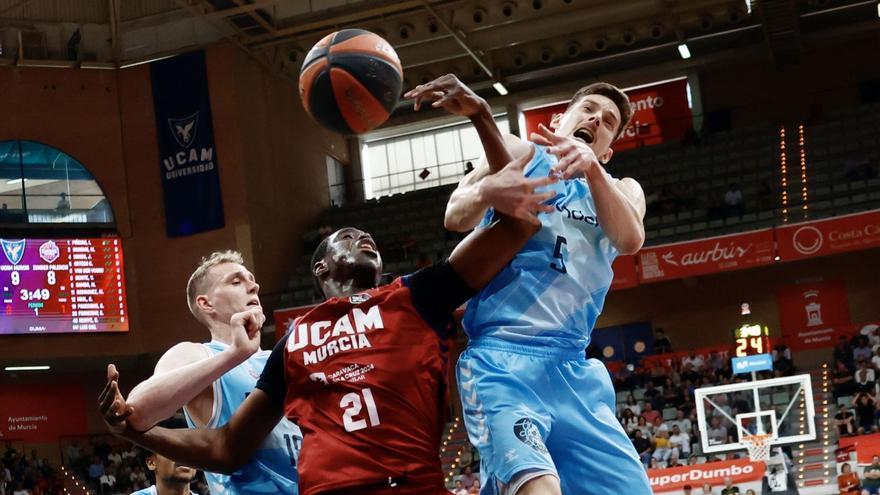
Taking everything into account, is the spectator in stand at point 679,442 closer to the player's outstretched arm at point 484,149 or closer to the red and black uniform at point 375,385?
the player's outstretched arm at point 484,149

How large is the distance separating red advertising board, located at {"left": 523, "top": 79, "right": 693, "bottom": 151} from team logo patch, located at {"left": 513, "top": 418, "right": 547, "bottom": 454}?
25782 mm

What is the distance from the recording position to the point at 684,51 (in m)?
28.9

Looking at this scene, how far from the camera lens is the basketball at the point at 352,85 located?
485 centimetres

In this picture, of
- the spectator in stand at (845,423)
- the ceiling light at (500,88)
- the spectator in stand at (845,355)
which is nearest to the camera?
the spectator in stand at (845,423)

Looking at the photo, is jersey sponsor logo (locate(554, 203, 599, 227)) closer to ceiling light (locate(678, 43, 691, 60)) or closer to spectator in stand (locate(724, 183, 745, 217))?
spectator in stand (locate(724, 183, 745, 217))

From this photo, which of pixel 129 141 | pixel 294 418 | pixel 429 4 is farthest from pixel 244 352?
pixel 129 141

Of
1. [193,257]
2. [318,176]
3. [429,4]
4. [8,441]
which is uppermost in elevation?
[429,4]

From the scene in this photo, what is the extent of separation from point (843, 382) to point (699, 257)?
14.2ft

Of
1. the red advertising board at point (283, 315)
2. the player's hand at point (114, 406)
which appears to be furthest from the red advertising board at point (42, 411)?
the player's hand at point (114, 406)

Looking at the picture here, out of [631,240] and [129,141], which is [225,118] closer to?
[129,141]

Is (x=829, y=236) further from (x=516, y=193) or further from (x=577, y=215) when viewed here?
(x=516, y=193)

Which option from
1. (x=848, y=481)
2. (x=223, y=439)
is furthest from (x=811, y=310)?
(x=223, y=439)

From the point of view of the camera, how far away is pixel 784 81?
2981 cm

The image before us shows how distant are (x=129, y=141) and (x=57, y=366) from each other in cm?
547
